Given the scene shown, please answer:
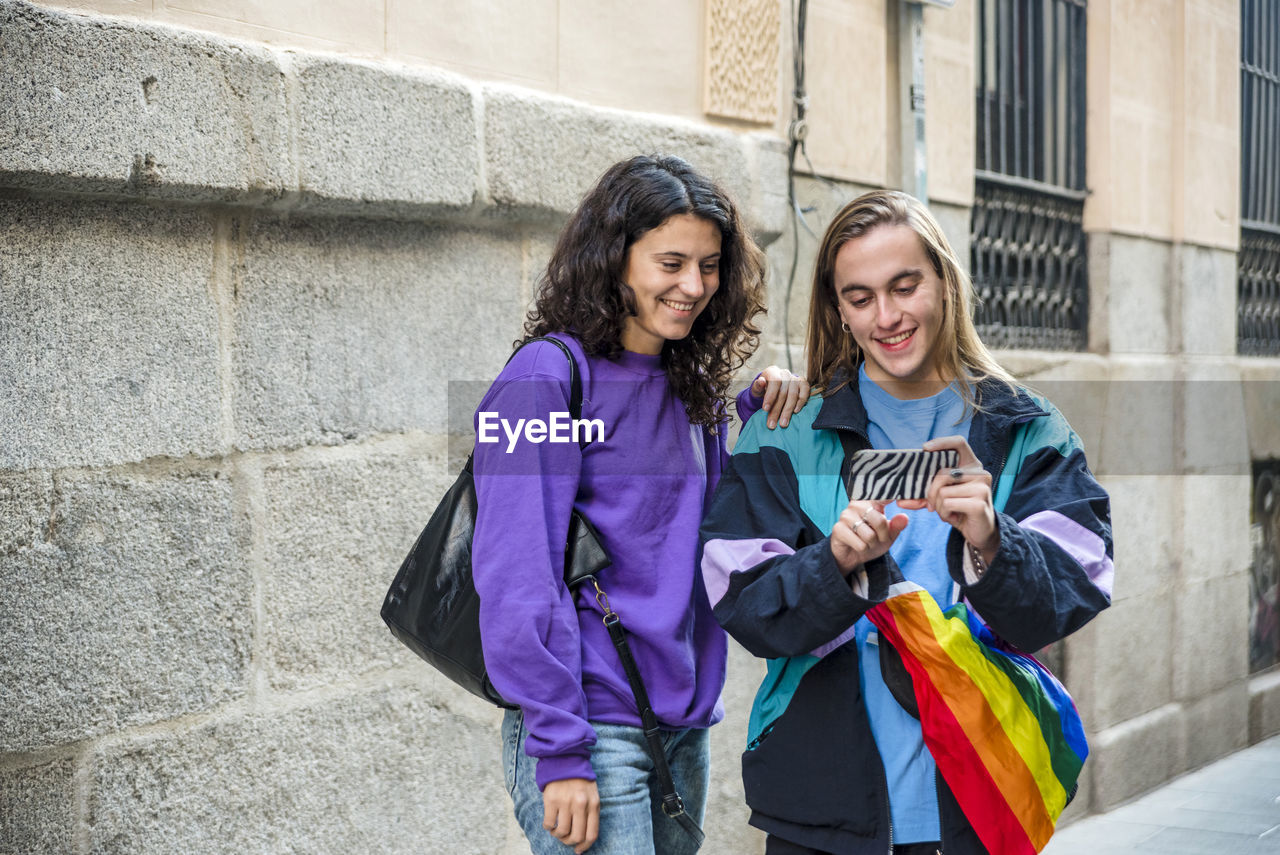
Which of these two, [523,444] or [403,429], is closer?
[523,444]

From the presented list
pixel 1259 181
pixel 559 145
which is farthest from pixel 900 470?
pixel 1259 181

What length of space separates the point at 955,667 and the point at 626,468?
0.65 metres

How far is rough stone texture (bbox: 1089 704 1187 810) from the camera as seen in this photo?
5.98m

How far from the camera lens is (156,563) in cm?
280

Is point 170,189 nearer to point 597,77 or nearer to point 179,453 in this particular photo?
point 179,453

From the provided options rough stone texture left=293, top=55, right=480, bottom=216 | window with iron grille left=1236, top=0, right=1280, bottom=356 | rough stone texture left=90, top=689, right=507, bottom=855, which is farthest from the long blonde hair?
window with iron grille left=1236, top=0, right=1280, bottom=356

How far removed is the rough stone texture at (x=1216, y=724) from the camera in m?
6.71

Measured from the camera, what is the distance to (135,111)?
268cm

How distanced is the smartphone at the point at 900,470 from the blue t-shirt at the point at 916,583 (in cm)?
5

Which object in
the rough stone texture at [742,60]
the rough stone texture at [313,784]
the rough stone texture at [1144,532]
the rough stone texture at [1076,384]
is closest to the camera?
the rough stone texture at [313,784]

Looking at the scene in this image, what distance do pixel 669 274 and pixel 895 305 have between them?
41 cm

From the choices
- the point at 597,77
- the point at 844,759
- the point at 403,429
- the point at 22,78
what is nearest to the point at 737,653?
the point at 403,429

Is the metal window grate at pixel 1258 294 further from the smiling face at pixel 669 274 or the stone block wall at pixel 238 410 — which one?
the smiling face at pixel 669 274

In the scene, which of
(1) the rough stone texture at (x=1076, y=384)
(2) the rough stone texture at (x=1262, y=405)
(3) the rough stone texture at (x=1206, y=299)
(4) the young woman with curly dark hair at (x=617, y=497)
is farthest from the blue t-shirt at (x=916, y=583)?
(2) the rough stone texture at (x=1262, y=405)
